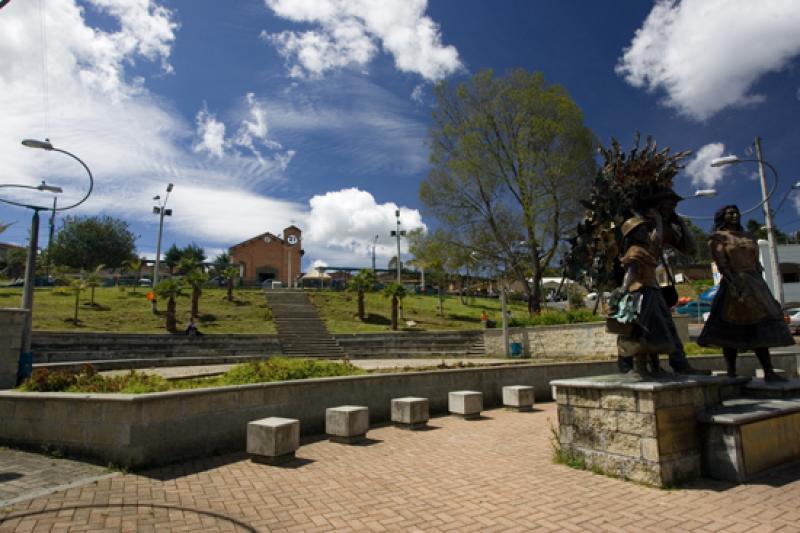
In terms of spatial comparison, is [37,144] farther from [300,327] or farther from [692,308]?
[692,308]

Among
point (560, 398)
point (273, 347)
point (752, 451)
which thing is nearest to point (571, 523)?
point (560, 398)

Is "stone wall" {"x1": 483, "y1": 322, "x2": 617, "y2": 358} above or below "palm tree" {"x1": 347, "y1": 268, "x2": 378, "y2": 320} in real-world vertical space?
below

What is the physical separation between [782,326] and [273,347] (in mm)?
22294

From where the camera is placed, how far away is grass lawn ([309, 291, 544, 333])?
33.9m

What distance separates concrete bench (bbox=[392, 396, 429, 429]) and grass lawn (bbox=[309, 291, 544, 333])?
21180 mm

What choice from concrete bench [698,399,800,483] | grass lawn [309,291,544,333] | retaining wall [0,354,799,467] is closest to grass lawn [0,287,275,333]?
grass lawn [309,291,544,333]

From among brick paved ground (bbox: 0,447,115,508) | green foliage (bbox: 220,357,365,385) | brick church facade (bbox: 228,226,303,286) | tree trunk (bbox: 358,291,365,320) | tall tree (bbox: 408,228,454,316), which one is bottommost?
brick paved ground (bbox: 0,447,115,508)

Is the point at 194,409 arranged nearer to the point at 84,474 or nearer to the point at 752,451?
the point at 84,474

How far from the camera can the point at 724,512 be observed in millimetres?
4750

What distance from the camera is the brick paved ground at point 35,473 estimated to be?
17.9 feet

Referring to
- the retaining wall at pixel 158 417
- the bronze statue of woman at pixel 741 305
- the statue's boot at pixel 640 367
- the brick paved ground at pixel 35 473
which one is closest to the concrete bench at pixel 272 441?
the retaining wall at pixel 158 417

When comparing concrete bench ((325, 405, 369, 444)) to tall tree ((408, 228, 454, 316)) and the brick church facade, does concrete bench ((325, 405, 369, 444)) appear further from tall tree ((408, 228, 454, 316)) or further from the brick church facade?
the brick church facade

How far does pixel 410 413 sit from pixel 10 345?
980 cm

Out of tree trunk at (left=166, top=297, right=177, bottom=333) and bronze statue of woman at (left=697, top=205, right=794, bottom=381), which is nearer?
bronze statue of woman at (left=697, top=205, right=794, bottom=381)
